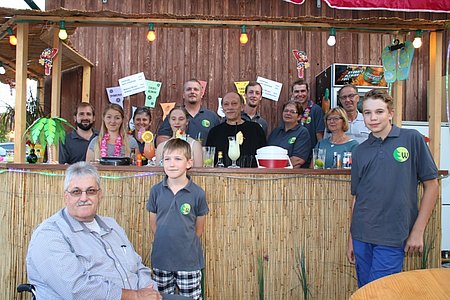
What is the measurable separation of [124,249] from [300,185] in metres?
1.42

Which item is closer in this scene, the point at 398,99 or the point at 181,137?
the point at 181,137

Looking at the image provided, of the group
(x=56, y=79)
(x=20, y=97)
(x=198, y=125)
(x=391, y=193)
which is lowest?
(x=391, y=193)

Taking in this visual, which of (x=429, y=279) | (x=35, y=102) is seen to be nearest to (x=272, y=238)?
(x=429, y=279)

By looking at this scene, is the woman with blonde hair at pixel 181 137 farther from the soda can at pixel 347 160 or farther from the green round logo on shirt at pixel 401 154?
the green round logo on shirt at pixel 401 154

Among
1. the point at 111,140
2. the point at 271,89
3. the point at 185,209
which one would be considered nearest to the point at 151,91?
the point at 271,89

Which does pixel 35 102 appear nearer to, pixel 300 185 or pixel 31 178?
pixel 31 178

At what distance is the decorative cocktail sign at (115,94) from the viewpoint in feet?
20.3

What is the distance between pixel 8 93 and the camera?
707 cm

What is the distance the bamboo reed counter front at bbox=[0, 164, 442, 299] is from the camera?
3154 mm

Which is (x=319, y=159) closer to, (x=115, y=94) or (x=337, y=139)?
(x=337, y=139)

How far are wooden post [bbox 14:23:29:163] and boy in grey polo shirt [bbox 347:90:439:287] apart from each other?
251cm

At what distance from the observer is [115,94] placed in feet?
20.4

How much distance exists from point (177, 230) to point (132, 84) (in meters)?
3.83

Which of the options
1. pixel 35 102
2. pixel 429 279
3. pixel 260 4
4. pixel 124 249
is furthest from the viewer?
pixel 260 4
